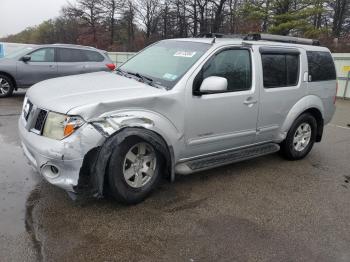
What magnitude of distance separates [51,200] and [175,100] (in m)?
1.70

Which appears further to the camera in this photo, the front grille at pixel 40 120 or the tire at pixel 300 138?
the tire at pixel 300 138

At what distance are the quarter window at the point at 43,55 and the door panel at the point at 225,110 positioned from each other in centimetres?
773

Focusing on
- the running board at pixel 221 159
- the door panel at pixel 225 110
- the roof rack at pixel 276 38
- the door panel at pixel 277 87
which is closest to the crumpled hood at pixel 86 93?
the door panel at pixel 225 110

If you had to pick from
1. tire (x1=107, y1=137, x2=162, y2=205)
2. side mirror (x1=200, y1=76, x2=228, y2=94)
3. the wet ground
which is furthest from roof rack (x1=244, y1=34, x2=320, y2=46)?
tire (x1=107, y1=137, x2=162, y2=205)

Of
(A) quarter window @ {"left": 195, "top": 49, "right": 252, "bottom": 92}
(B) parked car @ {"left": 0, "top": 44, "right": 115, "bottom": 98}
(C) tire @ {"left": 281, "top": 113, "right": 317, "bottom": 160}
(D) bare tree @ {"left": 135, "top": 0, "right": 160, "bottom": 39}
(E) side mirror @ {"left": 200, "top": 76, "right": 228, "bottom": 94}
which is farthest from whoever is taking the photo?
(D) bare tree @ {"left": 135, "top": 0, "right": 160, "bottom": 39}

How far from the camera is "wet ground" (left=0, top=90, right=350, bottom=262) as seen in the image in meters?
3.08

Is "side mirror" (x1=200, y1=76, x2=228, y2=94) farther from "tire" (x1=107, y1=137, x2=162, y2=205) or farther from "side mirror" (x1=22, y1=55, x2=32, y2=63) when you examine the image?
"side mirror" (x1=22, y1=55, x2=32, y2=63)

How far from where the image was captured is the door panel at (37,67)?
10344mm

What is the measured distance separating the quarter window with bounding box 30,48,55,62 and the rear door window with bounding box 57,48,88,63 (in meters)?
0.20

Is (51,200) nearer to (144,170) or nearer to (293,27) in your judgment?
(144,170)

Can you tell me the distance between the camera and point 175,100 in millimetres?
3926

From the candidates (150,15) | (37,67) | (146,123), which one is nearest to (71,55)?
(37,67)

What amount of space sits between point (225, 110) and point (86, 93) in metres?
1.70

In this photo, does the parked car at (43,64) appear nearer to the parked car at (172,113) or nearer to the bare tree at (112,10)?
the parked car at (172,113)
